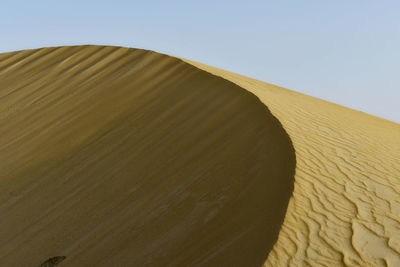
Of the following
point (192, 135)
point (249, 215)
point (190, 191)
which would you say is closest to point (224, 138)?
point (192, 135)

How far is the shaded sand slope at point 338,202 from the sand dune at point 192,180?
17 mm

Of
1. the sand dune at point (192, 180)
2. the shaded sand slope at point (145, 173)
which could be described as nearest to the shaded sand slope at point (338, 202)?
the sand dune at point (192, 180)

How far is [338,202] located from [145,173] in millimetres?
2737

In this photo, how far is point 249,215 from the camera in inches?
179

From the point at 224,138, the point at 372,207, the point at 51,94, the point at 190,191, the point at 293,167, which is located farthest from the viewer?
the point at 51,94

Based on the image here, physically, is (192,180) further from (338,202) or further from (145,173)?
(338,202)

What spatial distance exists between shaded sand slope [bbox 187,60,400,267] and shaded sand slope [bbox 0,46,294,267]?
0.55 ft

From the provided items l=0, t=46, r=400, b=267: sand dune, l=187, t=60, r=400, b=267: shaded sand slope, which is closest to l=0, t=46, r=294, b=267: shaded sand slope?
l=0, t=46, r=400, b=267: sand dune

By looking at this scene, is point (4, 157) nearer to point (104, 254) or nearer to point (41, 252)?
point (41, 252)

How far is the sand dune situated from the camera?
4293 mm

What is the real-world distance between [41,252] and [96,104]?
4.69 meters

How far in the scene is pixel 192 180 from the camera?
19.4 ft

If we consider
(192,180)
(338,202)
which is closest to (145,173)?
(192,180)

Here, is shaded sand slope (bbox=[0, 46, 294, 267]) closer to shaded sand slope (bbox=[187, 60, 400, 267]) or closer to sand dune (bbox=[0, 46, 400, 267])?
sand dune (bbox=[0, 46, 400, 267])
